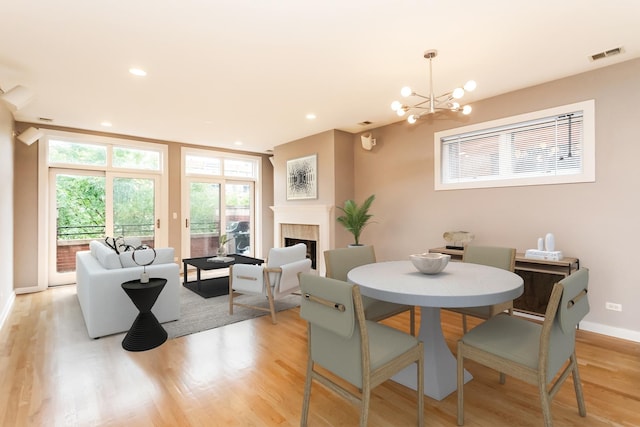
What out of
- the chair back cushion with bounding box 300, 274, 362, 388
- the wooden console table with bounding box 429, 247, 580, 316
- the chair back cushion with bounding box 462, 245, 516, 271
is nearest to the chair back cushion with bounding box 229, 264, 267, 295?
the chair back cushion with bounding box 300, 274, 362, 388

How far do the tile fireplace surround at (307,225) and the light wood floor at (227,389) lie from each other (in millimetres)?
2486

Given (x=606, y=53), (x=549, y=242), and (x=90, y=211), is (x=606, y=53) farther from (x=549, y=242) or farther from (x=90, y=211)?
(x=90, y=211)

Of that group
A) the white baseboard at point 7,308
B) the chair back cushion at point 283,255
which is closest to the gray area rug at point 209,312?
the chair back cushion at point 283,255

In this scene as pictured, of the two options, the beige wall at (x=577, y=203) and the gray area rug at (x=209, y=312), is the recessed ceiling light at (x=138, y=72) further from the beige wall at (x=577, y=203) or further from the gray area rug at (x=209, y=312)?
the beige wall at (x=577, y=203)

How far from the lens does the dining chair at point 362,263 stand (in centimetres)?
250

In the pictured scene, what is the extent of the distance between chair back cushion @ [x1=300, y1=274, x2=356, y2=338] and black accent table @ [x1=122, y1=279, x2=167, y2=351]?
188 centimetres

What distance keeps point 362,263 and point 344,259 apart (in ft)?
0.70

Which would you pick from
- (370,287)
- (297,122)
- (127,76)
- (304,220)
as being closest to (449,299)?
(370,287)

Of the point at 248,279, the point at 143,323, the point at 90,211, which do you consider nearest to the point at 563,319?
the point at 248,279

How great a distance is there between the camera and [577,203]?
322 centimetres

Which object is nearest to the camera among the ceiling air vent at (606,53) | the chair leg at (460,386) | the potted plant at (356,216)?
the chair leg at (460,386)

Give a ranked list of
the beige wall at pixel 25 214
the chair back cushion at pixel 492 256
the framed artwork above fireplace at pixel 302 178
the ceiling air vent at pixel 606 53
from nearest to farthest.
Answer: the chair back cushion at pixel 492 256 → the ceiling air vent at pixel 606 53 → the beige wall at pixel 25 214 → the framed artwork above fireplace at pixel 302 178

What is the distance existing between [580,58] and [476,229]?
2.01 m

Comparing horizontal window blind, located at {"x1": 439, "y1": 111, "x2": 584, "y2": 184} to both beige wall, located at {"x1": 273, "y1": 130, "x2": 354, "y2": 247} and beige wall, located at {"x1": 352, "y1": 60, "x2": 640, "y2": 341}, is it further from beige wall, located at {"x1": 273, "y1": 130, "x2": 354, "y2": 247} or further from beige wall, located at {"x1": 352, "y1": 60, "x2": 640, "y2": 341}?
beige wall, located at {"x1": 273, "y1": 130, "x2": 354, "y2": 247}
